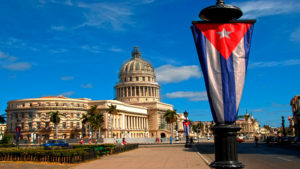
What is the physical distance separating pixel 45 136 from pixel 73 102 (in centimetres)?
1313

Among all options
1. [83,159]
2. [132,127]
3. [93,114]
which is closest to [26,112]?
[93,114]

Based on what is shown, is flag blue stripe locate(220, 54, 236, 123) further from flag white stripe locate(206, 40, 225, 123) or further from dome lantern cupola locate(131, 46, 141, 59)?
dome lantern cupola locate(131, 46, 141, 59)

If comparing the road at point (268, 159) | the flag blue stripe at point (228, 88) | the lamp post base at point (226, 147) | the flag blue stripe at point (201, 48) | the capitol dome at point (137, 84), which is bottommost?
the road at point (268, 159)

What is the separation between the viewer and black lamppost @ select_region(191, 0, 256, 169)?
525cm

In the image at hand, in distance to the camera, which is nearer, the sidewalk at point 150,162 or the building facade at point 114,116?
the sidewalk at point 150,162

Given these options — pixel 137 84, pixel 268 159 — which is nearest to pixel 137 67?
pixel 137 84

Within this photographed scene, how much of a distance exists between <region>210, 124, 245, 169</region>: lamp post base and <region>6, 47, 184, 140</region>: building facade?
81.0 meters

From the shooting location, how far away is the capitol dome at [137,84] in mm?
141875

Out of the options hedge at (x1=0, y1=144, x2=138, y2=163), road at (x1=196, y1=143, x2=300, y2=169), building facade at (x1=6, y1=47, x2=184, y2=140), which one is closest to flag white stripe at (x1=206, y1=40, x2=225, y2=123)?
road at (x1=196, y1=143, x2=300, y2=169)

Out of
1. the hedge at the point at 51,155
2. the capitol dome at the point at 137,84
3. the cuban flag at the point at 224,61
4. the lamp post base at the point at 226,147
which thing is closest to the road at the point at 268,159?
the hedge at the point at 51,155

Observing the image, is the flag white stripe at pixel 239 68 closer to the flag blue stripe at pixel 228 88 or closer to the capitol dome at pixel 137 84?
the flag blue stripe at pixel 228 88

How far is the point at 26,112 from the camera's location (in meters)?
98.0

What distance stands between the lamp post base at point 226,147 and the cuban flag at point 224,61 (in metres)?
0.16

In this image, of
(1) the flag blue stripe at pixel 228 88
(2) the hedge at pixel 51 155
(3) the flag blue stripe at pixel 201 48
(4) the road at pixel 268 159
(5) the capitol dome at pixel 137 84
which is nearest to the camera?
(1) the flag blue stripe at pixel 228 88
